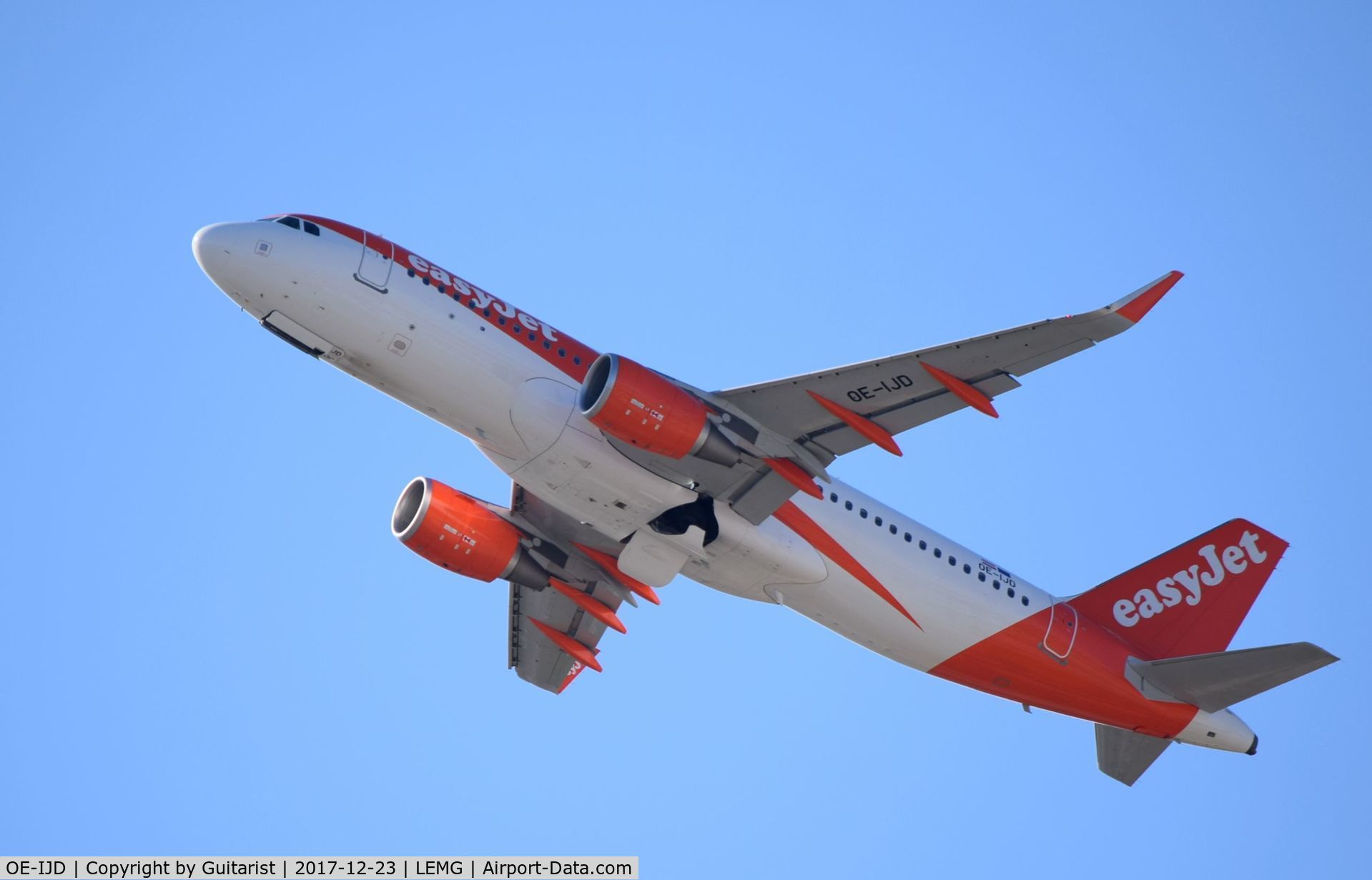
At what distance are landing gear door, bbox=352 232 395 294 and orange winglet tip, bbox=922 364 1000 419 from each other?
1102 centimetres

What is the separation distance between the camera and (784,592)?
105ft

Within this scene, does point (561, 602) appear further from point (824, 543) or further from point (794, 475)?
point (794, 475)

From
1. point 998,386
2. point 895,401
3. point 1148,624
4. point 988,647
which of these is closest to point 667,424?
point 895,401

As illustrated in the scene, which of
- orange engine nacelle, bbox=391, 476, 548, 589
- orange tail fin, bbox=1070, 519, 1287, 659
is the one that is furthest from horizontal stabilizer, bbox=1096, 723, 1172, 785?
orange engine nacelle, bbox=391, 476, 548, 589

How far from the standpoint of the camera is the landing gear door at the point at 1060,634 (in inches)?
1321

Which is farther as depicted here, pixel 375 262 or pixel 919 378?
pixel 375 262

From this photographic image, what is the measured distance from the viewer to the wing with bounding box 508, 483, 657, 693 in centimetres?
3525

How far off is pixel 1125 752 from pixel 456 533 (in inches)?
678

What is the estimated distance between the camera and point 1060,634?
33.8 meters

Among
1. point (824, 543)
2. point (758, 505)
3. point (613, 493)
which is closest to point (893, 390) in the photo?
point (758, 505)

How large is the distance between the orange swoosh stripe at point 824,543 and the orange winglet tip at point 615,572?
17.6ft

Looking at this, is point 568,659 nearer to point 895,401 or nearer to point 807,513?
point 807,513

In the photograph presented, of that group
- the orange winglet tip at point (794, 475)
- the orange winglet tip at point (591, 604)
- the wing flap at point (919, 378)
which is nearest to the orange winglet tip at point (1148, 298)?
the wing flap at point (919, 378)

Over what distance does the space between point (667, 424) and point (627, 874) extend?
10.1m
